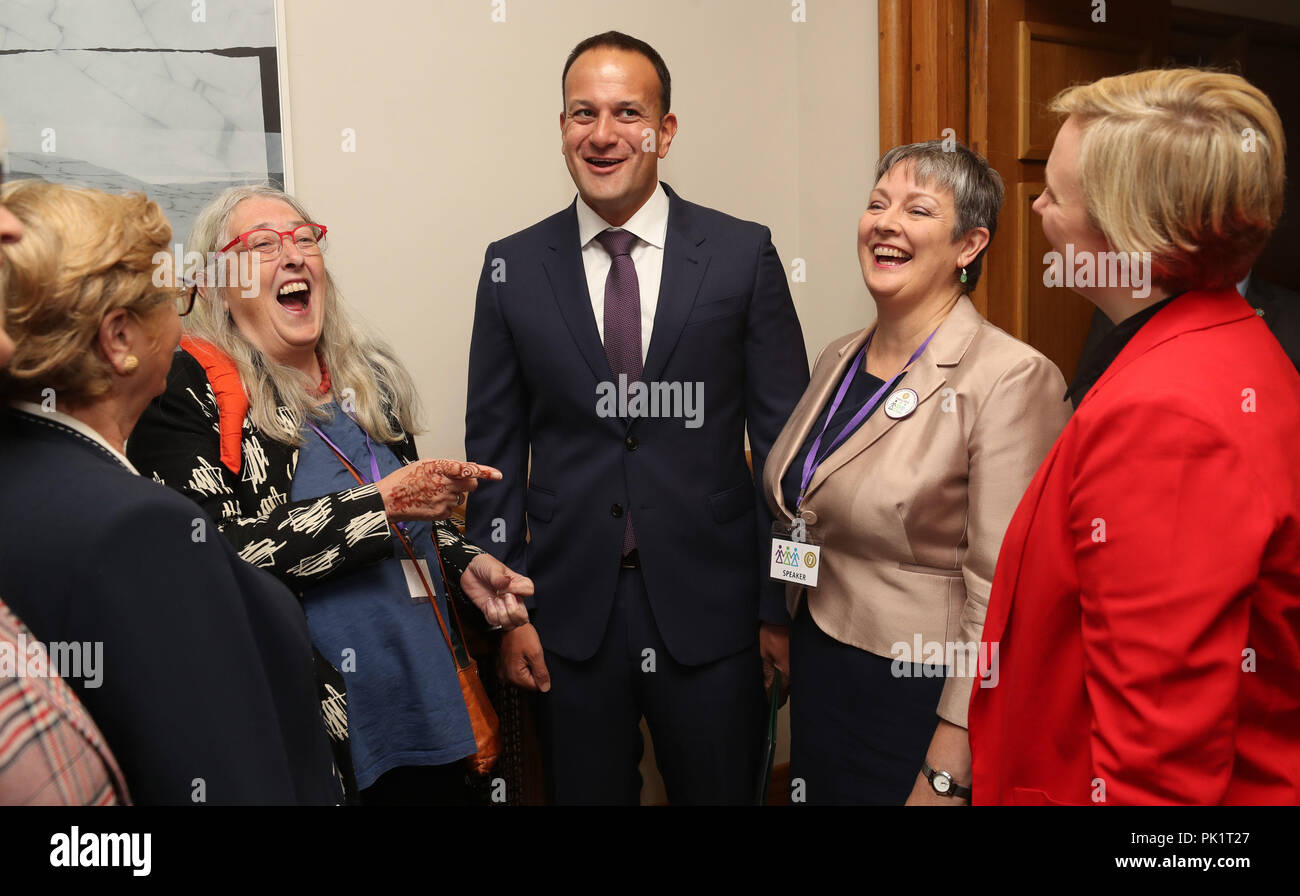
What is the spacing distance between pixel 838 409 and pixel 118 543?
1.36 m

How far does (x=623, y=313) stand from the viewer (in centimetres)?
217

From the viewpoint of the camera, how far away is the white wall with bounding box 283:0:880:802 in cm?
258

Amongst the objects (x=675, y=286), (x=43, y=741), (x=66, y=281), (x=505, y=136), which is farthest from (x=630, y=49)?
(x=43, y=741)

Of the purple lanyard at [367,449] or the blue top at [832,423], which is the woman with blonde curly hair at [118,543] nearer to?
the purple lanyard at [367,449]

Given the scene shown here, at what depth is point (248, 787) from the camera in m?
1.02

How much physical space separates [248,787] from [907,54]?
2815 mm

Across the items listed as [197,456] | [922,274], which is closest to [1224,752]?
[922,274]

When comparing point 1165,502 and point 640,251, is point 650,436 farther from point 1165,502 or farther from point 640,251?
point 1165,502

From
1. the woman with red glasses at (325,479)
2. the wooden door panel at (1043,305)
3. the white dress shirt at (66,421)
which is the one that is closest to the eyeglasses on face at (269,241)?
the woman with red glasses at (325,479)

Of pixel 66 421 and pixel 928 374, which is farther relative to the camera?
pixel 928 374

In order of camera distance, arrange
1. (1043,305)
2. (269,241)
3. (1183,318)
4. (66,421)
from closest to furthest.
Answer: (66,421), (1183,318), (269,241), (1043,305)

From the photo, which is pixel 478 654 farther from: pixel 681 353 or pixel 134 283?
pixel 134 283

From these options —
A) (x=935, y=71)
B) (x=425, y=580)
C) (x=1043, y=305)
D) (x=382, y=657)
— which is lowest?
(x=382, y=657)

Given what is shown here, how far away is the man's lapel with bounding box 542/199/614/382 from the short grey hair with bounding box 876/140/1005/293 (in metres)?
0.71
